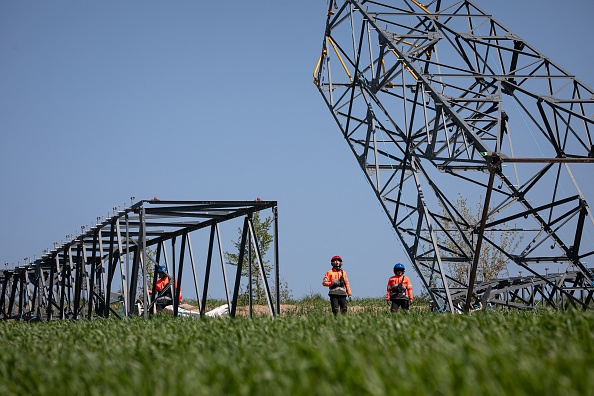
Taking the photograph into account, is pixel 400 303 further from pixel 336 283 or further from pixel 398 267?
pixel 336 283

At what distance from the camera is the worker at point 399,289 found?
18.6 metres

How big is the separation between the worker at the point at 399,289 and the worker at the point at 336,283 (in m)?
0.99

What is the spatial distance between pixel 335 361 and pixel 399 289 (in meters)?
12.4

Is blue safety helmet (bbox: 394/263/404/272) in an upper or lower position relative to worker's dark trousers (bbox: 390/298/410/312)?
upper

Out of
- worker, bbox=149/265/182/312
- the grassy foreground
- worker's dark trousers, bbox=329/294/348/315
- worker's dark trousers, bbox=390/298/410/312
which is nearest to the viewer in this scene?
the grassy foreground

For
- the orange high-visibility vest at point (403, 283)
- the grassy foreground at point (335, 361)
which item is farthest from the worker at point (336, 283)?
the grassy foreground at point (335, 361)

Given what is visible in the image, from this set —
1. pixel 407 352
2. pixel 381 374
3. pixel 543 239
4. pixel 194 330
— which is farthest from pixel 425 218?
pixel 381 374

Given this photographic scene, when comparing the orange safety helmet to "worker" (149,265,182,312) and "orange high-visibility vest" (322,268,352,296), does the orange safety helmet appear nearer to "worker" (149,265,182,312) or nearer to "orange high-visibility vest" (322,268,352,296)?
"orange high-visibility vest" (322,268,352,296)

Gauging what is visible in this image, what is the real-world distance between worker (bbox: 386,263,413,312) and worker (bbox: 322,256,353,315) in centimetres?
99

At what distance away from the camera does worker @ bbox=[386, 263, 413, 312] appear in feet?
61.0

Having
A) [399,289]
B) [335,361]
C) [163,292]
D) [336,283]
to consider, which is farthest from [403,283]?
[335,361]

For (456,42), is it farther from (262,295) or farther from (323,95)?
(262,295)

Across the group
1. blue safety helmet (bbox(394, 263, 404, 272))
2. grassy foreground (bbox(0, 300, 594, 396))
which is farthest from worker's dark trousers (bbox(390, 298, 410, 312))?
grassy foreground (bbox(0, 300, 594, 396))

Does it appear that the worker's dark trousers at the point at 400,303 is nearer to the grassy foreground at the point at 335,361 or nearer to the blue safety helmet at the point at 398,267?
the blue safety helmet at the point at 398,267
